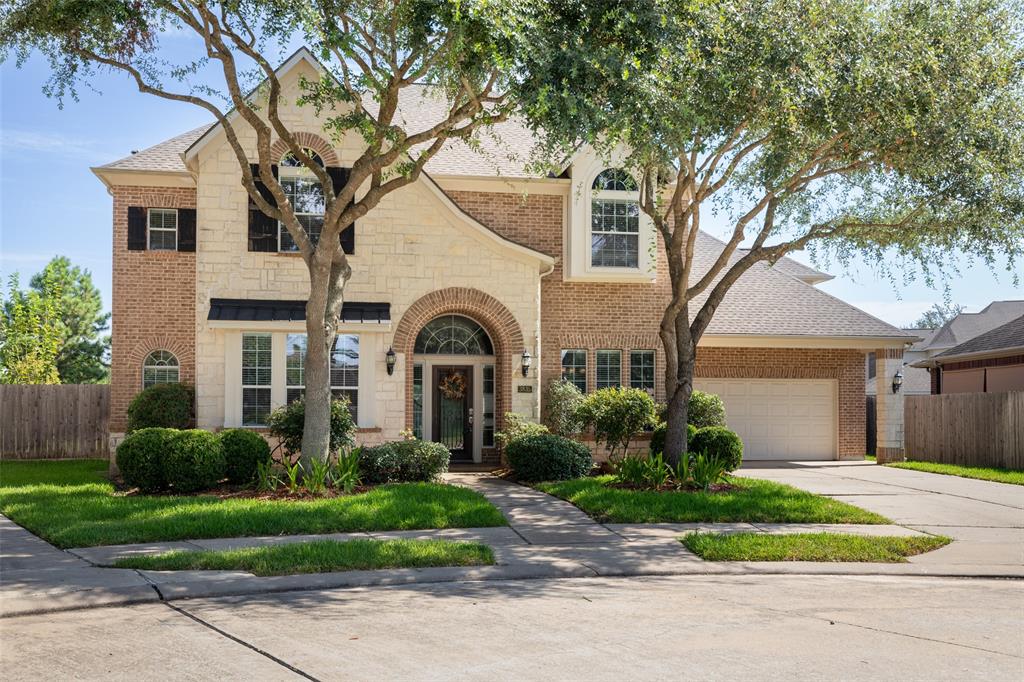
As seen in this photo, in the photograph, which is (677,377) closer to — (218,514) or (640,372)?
(640,372)

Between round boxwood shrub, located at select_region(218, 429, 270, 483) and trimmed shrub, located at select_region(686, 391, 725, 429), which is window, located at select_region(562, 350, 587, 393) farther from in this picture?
round boxwood shrub, located at select_region(218, 429, 270, 483)

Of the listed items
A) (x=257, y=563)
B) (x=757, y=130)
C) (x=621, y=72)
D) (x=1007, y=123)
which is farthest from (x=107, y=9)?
(x=1007, y=123)

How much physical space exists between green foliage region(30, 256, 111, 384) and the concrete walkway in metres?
36.6

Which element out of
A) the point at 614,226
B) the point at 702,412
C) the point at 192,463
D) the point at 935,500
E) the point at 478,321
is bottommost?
the point at 935,500

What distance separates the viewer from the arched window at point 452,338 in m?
19.7

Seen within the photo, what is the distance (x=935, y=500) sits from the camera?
15609 millimetres

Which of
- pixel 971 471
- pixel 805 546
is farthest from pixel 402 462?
pixel 971 471

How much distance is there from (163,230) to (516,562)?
41.9 ft

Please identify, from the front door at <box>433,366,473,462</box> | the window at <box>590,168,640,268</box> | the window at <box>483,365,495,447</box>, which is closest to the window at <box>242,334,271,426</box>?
the front door at <box>433,366,473,462</box>

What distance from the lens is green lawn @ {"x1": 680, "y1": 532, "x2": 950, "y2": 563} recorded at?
410 inches

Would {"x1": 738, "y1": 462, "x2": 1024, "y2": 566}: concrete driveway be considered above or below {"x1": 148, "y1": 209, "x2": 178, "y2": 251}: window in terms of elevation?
below

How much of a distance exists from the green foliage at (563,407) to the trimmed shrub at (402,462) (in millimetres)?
3969

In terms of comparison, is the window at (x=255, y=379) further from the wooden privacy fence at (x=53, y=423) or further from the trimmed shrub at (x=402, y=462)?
the wooden privacy fence at (x=53, y=423)

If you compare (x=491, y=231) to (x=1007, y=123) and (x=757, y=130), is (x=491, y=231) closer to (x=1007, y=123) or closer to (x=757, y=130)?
(x=757, y=130)
